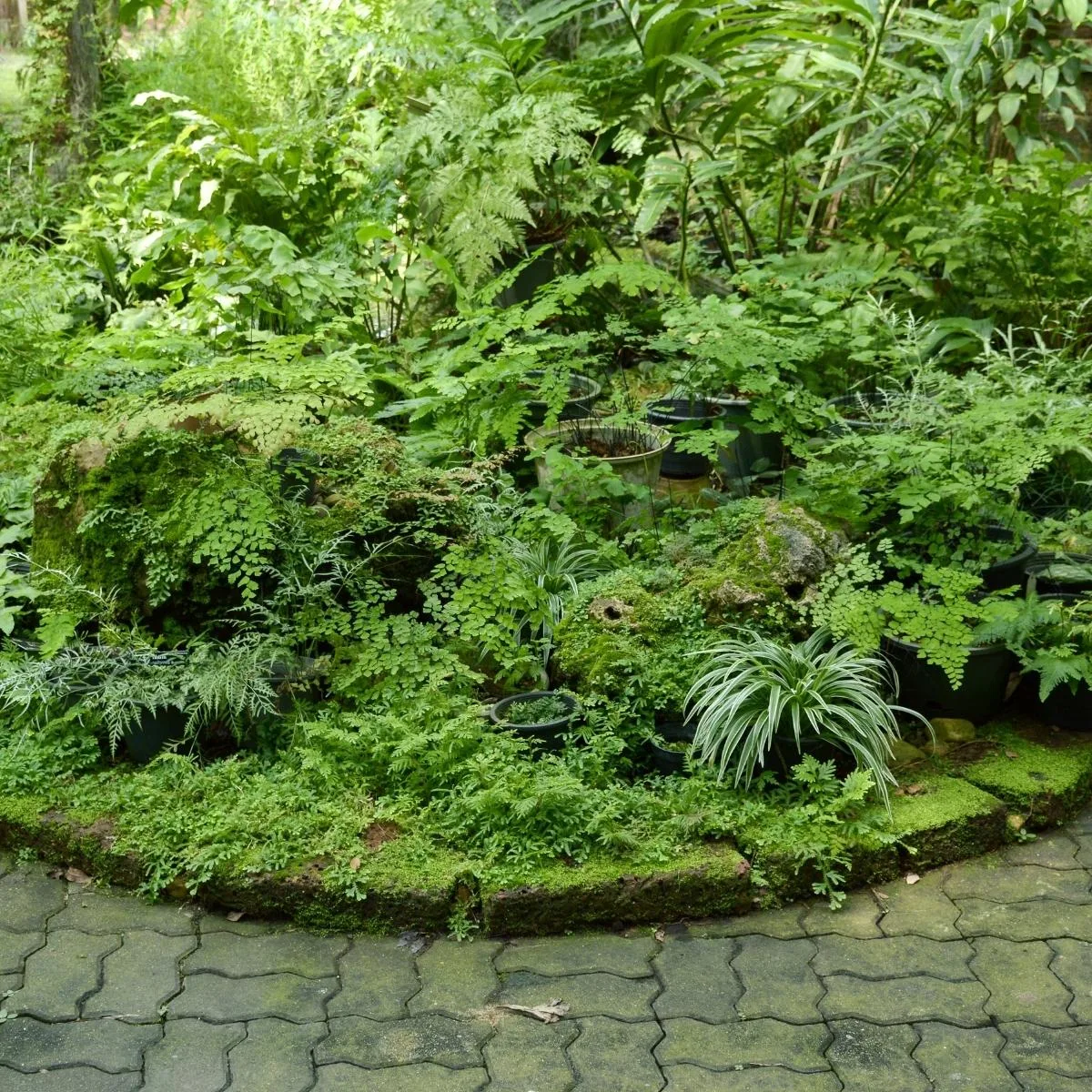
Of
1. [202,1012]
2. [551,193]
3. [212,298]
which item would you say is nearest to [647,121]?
[551,193]

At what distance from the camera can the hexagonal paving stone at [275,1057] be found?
298cm

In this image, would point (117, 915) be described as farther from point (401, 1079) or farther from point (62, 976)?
point (401, 1079)

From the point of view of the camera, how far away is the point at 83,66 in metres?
9.28

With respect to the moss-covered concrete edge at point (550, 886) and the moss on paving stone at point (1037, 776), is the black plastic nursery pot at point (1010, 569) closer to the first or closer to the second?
the moss on paving stone at point (1037, 776)

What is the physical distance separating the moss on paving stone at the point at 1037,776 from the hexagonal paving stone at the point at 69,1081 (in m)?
2.65

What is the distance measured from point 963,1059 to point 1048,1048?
0.72 feet

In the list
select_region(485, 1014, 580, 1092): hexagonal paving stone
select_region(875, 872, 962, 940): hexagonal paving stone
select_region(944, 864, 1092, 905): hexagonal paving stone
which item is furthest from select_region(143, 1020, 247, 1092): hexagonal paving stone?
select_region(944, 864, 1092, 905): hexagonal paving stone

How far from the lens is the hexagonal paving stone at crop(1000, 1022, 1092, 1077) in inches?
118

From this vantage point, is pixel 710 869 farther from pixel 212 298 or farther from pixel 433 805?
pixel 212 298

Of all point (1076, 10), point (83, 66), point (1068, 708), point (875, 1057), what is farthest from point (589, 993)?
point (83, 66)

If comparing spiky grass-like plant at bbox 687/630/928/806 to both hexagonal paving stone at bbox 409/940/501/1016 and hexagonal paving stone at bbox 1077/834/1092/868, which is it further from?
hexagonal paving stone at bbox 409/940/501/1016

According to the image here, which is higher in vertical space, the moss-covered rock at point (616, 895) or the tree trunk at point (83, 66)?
the tree trunk at point (83, 66)

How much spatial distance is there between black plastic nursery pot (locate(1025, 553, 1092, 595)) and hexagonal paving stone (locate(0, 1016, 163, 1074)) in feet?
10.7

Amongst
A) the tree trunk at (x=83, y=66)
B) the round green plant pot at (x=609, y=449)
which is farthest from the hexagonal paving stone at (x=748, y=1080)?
the tree trunk at (x=83, y=66)
